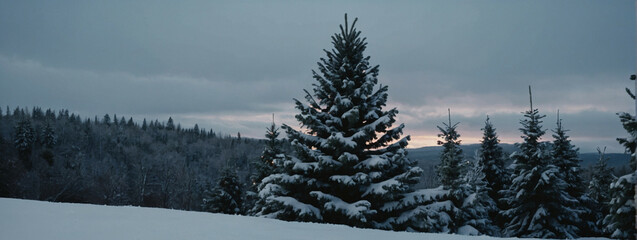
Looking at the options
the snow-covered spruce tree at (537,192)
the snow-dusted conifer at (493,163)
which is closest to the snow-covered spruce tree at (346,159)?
the snow-covered spruce tree at (537,192)

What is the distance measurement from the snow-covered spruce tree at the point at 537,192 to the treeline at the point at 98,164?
2312cm

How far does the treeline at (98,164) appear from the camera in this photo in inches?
3078

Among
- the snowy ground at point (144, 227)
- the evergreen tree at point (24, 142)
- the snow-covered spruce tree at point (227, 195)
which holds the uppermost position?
the evergreen tree at point (24, 142)

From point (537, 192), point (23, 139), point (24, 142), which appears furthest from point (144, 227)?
point (24, 142)

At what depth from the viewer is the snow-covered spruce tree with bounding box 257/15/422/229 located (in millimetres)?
12531

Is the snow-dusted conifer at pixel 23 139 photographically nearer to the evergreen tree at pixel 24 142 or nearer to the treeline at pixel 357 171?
the evergreen tree at pixel 24 142

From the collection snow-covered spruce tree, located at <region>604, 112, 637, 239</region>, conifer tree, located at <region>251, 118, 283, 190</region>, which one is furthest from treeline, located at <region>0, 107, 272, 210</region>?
snow-covered spruce tree, located at <region>604, 112, 637, 239</region>

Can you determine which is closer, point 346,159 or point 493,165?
point 346,159

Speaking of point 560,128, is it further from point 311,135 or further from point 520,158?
point 311,135

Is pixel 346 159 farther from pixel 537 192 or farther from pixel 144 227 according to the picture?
pixel 537 192

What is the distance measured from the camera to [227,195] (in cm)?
3228

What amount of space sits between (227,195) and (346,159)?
21860mm

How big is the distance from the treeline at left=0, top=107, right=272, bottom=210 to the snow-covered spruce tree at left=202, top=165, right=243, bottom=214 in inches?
86.5

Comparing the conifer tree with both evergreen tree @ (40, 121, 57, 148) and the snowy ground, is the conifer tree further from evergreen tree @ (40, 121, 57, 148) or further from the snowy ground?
evergreen tree @ (40, 121, 57, 148)
